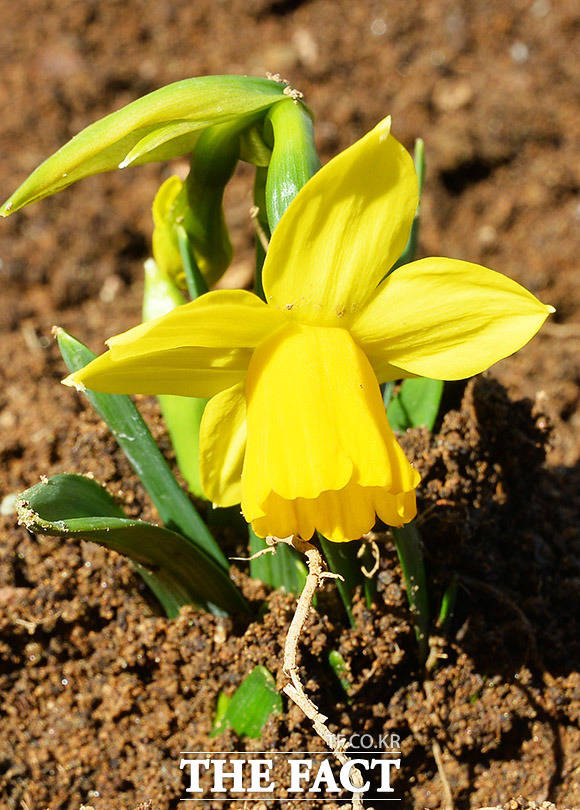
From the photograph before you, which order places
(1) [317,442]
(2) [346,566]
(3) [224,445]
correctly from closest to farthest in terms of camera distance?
1. (1) [317,442]
2. (3) [224,445]
3. (2) [346,566]

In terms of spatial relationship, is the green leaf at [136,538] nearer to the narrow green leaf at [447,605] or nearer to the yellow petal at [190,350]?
the yellow petal at [190,350]

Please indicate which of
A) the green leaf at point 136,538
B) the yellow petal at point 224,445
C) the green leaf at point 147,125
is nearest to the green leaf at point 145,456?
the green leaf at point 136,538

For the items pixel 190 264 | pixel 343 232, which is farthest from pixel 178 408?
pixel 343 232

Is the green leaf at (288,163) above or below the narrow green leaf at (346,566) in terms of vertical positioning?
above

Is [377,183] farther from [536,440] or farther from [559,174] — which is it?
[559,174]

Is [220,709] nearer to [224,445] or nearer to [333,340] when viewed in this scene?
[224,445]

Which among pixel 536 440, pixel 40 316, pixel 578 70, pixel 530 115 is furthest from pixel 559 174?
pixel 40 316

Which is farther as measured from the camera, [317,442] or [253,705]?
[253,705]
